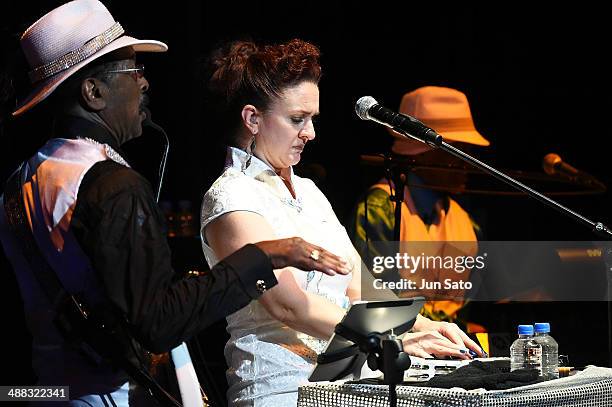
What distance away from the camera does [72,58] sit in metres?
2.39

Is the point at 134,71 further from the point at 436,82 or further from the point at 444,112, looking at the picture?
the point at 436,82

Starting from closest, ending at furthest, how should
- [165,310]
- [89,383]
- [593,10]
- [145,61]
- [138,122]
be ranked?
1. [165,310]
2. [89,383]
3. [138,122]
4. [145,61]
5. [593,10]

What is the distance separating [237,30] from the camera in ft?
16.9

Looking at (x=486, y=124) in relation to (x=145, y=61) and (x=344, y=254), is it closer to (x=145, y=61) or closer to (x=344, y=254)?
(x=145, y=61)

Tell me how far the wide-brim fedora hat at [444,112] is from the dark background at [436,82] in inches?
13.0

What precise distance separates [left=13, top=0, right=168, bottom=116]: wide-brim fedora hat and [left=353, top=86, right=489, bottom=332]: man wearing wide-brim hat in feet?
8.77

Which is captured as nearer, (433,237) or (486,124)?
(433,237)

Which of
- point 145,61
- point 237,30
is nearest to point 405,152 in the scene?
point 237,30

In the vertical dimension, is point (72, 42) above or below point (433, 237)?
above

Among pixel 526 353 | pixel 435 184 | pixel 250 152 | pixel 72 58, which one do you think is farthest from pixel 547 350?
pixel 435 184

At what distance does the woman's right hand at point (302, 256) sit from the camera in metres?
2.25

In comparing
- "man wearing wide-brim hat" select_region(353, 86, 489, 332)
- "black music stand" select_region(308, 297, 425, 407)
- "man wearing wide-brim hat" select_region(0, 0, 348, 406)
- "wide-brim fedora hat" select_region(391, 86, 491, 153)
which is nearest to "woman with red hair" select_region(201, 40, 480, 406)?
"black music stand" select_region(308, 297, 425, 407)

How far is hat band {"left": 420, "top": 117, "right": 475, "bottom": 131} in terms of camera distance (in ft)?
17.2

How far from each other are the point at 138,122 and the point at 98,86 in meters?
0.12
